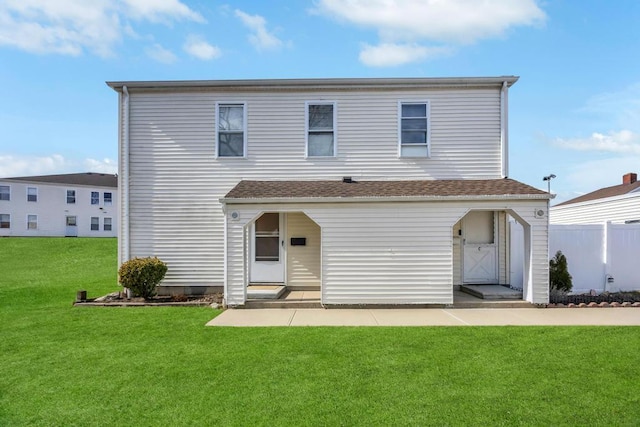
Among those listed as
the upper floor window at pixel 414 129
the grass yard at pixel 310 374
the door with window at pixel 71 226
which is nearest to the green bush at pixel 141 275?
the grass yard at pixel 310 374

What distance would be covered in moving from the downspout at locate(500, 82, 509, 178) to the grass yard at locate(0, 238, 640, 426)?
501cm

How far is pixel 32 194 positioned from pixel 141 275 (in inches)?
1208

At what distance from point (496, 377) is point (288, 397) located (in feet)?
8.32

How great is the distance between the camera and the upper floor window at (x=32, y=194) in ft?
107

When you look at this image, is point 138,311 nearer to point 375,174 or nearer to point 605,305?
point 375,174

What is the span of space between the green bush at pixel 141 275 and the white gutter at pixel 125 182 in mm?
951

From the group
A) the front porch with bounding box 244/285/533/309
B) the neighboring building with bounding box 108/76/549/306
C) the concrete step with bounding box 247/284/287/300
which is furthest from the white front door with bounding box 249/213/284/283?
the concrete step with bounding box 247/284/287/300

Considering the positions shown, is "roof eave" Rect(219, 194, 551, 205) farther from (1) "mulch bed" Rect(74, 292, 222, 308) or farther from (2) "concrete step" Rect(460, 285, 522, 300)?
(1) "mulch bed" Rect(74, 292, 222, 308)

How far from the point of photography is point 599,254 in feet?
33.4

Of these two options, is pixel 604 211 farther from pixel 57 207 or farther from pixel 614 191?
pixel 57 207

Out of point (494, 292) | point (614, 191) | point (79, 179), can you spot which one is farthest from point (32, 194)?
point (614, 191)

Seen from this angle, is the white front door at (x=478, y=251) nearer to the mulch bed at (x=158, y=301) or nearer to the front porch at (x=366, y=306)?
the front porch at (x=366, y=306)

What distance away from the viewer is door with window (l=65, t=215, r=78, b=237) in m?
33.8

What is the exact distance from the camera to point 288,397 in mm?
4160
